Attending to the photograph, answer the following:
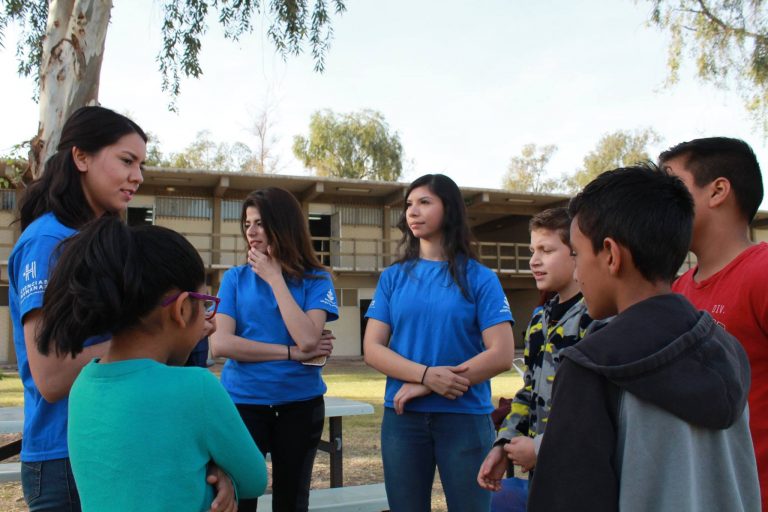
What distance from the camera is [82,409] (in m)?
1.57

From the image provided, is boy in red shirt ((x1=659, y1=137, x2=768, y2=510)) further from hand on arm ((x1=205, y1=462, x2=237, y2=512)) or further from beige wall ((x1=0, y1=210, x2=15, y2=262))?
beige wall ((x1=0, y1=210, x2=15, y2=262))

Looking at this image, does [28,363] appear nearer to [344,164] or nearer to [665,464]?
[665,464]

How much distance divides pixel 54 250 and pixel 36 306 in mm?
164

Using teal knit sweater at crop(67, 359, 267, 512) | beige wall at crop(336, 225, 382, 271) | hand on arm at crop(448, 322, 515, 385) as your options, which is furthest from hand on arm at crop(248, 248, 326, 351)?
beige wall at crop(336, 225, 382, 271)

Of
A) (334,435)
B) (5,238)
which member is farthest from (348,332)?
(334,435)

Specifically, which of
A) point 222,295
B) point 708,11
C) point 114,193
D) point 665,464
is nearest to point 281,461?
point 222,295

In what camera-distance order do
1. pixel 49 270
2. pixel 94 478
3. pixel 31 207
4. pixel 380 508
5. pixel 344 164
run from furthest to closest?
pixel 344 164 < pixel 380 508 < pixel 31 207 < pixel 49 270 < pixel 94 478

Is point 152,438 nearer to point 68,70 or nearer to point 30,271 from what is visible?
point 30,271

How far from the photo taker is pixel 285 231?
3.16 metres

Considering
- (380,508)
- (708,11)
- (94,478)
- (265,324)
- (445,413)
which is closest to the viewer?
(94,478)

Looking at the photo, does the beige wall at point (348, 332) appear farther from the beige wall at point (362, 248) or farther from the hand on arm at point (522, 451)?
the hand on arm at point (522, 451)

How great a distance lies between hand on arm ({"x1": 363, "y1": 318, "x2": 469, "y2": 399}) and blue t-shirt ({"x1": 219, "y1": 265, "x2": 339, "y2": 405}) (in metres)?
0.27

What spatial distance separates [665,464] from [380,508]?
2.52 m

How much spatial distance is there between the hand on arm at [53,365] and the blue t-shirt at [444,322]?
Answer: 1414mm
